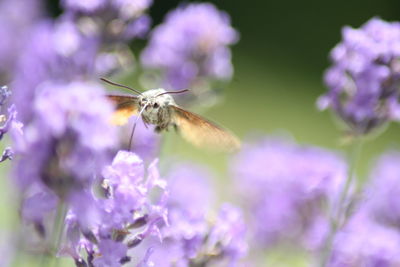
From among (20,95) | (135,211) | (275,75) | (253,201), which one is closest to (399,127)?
(275,75)

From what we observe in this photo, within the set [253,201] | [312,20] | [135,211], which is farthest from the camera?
[312,20]

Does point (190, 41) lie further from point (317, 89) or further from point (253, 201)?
point (317, 89)

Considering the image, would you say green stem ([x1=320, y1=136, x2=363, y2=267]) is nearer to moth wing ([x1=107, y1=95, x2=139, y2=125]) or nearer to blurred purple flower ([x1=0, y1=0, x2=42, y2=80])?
moth wing ([x1=107, y1=95, x2=139, y2=125])

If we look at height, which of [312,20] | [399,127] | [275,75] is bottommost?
[399,127]

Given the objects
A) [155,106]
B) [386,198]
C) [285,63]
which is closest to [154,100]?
[155,106]

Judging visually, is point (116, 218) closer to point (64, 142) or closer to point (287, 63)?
point (64, 142)

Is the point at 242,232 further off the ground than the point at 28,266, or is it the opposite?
the point at 28,266
